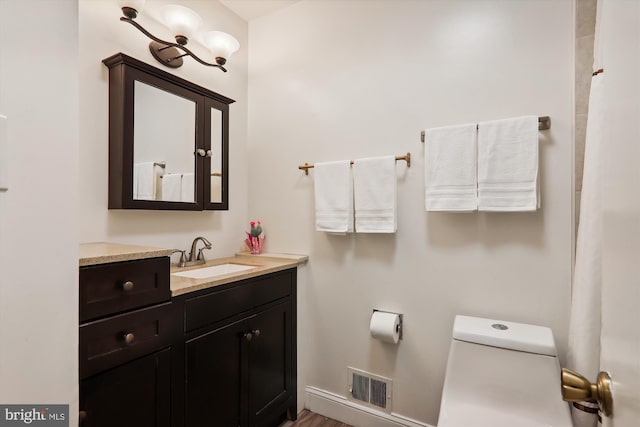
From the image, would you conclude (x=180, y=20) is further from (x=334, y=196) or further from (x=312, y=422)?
(x=312, y=422)

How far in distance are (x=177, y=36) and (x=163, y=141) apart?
1.76 feet

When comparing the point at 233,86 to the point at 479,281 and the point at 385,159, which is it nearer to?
the point at 385,159

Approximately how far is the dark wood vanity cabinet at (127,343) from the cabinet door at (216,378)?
98mm

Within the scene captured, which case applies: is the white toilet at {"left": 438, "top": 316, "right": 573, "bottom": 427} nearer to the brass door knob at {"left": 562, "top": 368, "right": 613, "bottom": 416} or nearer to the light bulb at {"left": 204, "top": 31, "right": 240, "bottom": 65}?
the brass door knob at {"left": 562, "top": 368, "right": 613, "bottom": 416}

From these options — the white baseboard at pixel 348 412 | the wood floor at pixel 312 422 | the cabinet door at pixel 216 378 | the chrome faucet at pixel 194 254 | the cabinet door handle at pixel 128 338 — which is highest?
the chrome faucet at pixel 194 254

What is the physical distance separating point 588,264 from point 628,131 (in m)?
1.01

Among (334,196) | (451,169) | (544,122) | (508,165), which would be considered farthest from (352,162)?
(544,122)

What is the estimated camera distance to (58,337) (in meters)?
0.76

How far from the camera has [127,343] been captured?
1.11 meters

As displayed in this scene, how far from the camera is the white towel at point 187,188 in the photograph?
183 centimetres

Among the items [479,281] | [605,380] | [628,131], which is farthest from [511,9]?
[605,380]

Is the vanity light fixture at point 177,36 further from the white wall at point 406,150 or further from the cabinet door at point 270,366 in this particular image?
the cabinet door at point 270,366

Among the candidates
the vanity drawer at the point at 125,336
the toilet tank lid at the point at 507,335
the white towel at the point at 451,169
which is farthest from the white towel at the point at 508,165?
the vanity drawer at the point at 125,336

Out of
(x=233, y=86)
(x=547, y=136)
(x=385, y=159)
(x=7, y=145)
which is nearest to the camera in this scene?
(x=7, y=145)
